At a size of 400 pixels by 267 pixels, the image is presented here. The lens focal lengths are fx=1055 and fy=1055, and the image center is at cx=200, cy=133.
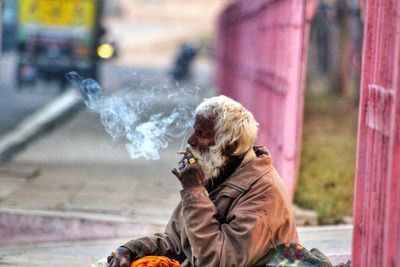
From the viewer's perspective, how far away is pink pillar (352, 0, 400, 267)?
4.37m

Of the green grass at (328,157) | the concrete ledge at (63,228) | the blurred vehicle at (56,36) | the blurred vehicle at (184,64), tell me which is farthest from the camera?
the blurred vehicle at (184,64)

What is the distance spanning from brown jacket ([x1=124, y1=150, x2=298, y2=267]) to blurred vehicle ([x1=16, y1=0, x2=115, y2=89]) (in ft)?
66.5

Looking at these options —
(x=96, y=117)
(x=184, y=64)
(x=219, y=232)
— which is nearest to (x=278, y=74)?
(x=219, y=232)

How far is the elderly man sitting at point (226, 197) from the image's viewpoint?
16.4 ft

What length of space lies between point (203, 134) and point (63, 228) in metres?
3.70

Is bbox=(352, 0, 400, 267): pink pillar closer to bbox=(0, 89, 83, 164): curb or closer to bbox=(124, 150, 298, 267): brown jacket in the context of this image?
bbox=(124, 150, 298, 267): brown jacket

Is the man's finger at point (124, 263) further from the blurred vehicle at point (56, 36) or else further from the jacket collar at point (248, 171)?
the blurred vehicle at point (56, 36)

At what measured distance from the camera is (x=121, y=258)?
5.30 m

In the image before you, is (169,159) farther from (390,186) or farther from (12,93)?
(12,93)

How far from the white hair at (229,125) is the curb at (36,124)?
567cm

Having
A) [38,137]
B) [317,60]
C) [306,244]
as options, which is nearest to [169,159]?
[38,137]

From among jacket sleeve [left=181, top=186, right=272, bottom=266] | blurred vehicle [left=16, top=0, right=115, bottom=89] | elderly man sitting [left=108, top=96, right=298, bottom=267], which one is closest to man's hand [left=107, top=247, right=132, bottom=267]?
elderly man sitting [left=108, top=96, right=298, bottom=267]

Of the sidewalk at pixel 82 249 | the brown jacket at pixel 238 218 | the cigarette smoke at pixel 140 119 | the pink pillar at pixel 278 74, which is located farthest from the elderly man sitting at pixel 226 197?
the pink pillar at pixel 278 74

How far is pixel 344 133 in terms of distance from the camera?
56.1 feet
